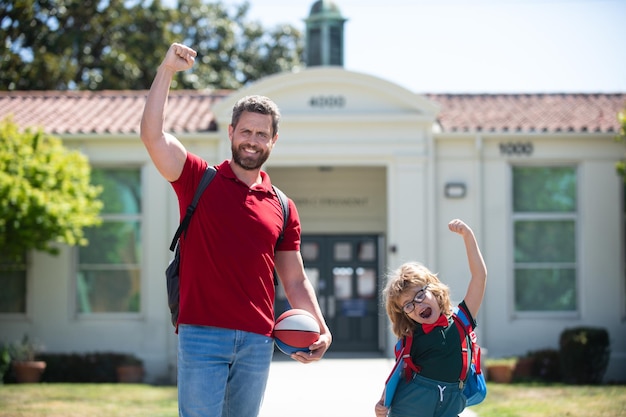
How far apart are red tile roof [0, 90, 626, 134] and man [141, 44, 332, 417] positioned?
1221 centimetres

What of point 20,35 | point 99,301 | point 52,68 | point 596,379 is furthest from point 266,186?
point 20,35

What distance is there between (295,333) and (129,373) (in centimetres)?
1134

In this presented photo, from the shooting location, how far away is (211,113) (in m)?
17.6

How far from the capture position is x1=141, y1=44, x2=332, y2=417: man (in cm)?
436

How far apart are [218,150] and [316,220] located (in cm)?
342

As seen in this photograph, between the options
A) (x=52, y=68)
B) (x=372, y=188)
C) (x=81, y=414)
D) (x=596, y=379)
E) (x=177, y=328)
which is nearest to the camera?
(x=177, y=328)

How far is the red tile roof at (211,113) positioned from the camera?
1675 cm

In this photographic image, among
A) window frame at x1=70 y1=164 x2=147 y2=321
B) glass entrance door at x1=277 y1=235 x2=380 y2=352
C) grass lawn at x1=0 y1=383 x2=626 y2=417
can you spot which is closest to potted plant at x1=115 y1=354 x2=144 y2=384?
grass lawn at x1=0 y1=383 x2=626 y2=417

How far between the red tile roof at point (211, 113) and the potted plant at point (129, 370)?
4.06 metres

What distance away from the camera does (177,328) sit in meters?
4.52

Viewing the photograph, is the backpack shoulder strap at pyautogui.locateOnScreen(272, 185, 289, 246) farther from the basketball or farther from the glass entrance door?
the glass entrance door

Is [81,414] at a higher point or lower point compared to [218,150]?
lower

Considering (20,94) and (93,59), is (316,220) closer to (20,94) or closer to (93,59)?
(20,94)

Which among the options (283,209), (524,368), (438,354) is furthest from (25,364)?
(283,209)
